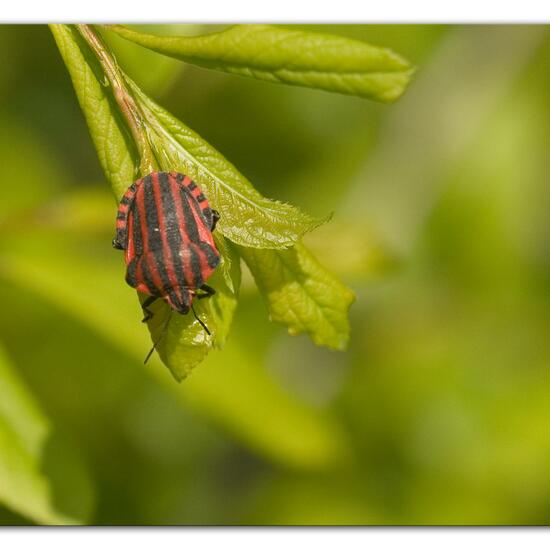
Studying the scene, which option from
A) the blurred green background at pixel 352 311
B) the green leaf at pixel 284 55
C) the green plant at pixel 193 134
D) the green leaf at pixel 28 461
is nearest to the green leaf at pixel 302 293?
the green plant at pixel 193 134

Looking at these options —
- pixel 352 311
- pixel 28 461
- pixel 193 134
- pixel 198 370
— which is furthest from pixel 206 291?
pixel 352 311

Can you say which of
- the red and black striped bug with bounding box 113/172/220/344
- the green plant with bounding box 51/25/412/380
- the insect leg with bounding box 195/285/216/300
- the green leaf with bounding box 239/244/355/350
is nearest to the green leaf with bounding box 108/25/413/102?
the green plant with bounding box 51/25/412/380

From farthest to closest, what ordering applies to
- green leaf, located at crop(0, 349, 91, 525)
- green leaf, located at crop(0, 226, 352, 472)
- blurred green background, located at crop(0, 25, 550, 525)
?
blurred green background, located at crop(0, 25, 550, 525)
green leaf, located at crop(0, 226, 352, 472)
green leaf, located at crop(0, 349, 91, 525)

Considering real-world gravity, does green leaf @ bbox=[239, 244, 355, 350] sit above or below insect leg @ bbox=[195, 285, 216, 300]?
above

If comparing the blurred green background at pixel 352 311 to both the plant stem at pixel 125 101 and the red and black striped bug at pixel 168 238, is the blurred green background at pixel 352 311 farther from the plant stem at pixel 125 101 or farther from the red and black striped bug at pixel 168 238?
the plant stem at pixel 125 101

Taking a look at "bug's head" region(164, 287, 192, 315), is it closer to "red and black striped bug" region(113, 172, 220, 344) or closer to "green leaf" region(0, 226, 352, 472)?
"red and black striped bug" region(113, 172, 220, 344)
